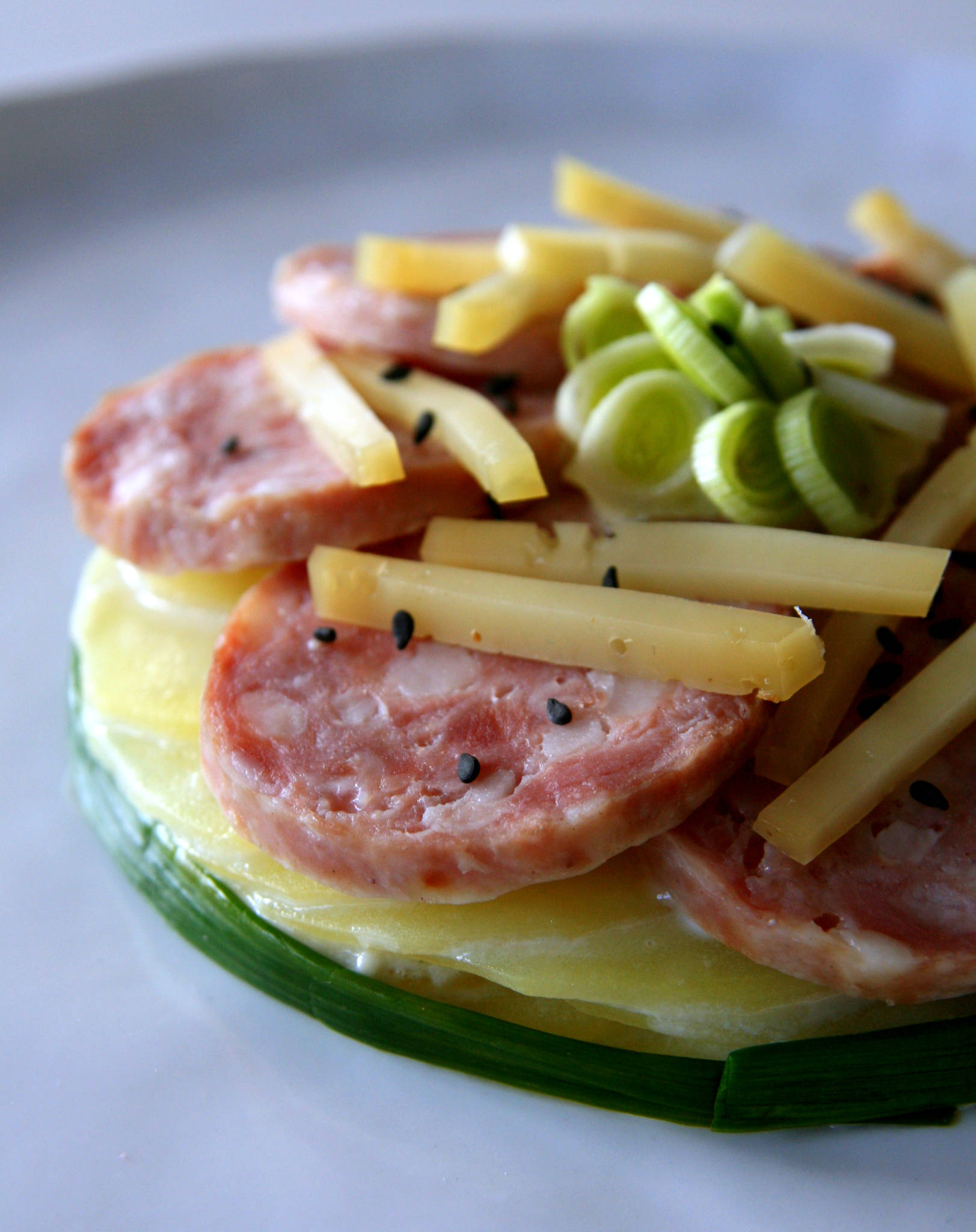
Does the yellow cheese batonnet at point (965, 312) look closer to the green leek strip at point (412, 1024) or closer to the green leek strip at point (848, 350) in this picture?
the green leek strip at point (848, 350)

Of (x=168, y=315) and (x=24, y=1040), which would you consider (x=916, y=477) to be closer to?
(x=24, y=1040)

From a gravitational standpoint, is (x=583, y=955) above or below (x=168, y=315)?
below

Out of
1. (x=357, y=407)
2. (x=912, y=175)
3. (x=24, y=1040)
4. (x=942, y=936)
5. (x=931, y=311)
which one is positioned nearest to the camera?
(x=942, y=936)

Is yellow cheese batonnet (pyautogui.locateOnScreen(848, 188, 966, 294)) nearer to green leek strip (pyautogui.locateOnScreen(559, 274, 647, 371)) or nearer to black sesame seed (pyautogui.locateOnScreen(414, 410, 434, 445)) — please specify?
green leek strip (pyautogui.locateOnScreen(559, 274, 647, 371))

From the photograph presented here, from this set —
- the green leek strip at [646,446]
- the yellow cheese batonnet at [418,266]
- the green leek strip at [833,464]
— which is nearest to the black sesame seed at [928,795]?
the green leek strip at [833,464]

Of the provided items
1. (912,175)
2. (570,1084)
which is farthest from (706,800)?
(912,175)

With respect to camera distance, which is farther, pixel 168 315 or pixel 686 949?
pixel 168 315
